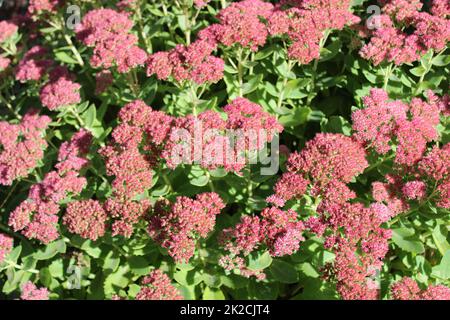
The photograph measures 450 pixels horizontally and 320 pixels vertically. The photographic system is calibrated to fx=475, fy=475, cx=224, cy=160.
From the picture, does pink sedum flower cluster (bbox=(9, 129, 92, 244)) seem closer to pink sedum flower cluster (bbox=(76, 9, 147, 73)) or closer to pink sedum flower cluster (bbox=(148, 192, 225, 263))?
pink sedum flower cluster (bbox=(148, 192, 225, 263))

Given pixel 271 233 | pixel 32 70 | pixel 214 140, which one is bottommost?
pixel 271 233

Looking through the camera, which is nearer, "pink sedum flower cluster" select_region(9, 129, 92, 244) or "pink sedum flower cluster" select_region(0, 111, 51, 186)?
"pink sedum flower cluster" select_region(9, 129, 92, 244)

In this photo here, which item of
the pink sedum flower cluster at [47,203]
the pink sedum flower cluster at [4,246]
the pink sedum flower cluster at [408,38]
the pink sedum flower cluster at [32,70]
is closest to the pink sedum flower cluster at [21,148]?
the pink sedum flower cluster at [47,203]

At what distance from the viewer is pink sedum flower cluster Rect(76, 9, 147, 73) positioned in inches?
139

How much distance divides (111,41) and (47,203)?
1286 millimetres

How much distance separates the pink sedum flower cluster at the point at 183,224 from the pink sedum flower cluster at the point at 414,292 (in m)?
1.14

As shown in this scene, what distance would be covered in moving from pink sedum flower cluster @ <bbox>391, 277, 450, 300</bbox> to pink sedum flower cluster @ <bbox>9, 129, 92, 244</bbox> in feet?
6.84

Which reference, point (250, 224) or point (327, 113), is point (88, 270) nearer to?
point (250, 224)

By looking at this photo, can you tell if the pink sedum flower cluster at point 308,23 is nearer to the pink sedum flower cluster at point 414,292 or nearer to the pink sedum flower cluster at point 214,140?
the pink sedum flower cluster at point 214,140

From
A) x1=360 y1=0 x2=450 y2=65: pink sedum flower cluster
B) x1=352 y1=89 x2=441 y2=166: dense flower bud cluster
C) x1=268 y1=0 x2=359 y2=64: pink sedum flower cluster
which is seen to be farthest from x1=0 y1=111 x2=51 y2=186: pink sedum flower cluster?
x1=360 y1=0 x2=450 y2=65: pink sedum flower cluster

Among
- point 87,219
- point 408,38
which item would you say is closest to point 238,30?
point 408,38

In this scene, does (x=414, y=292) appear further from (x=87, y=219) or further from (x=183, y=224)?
(x=87, y=219)

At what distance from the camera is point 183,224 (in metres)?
2.75

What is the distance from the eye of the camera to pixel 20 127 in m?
3.61
